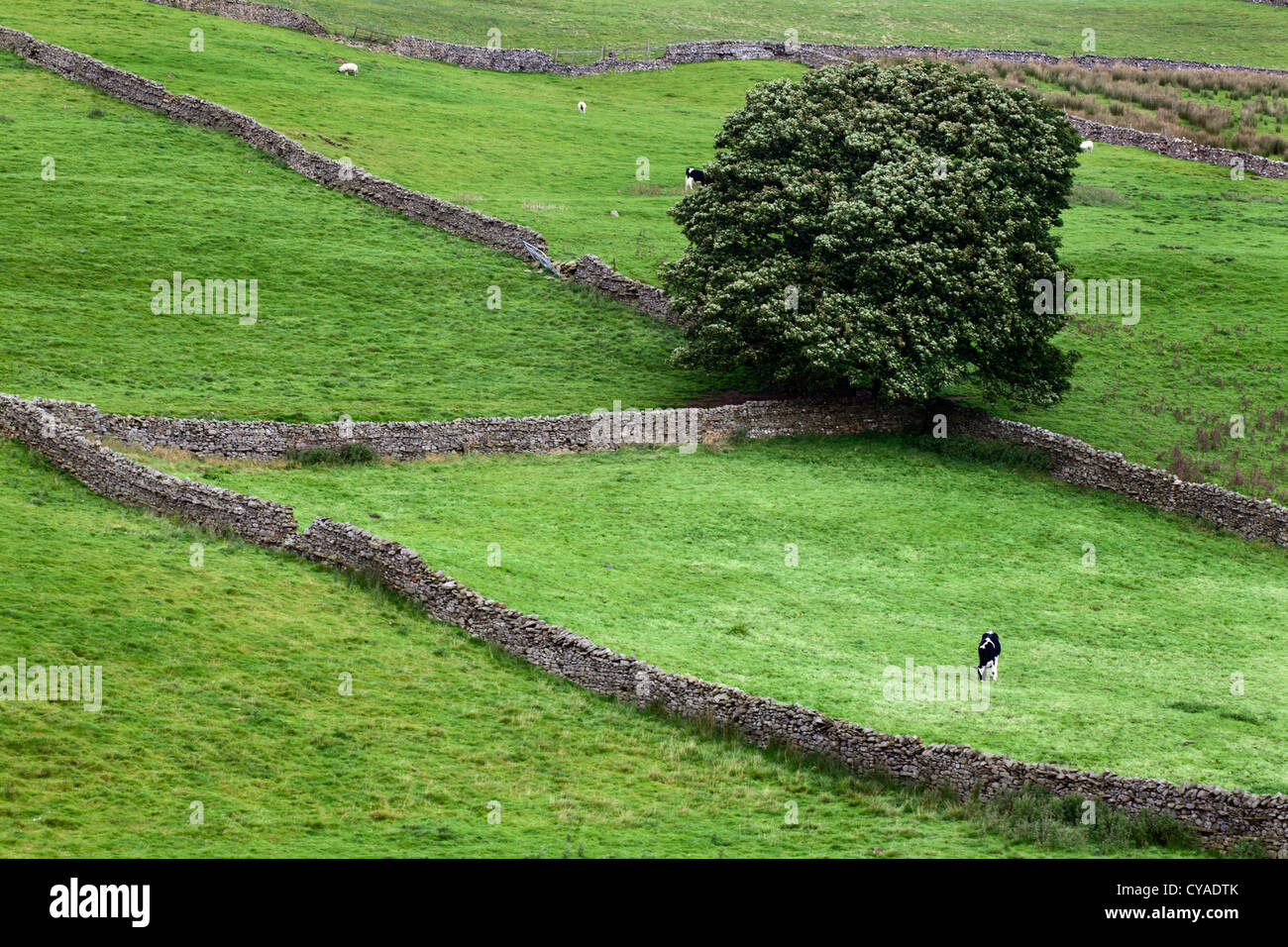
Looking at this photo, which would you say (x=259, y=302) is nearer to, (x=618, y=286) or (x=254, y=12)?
(x=618, y=286)

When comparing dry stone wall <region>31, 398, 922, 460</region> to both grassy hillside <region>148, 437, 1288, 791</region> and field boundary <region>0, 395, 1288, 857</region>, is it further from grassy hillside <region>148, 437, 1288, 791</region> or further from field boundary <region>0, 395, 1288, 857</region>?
field boundary <region>0, 395, 1288, 857</region>

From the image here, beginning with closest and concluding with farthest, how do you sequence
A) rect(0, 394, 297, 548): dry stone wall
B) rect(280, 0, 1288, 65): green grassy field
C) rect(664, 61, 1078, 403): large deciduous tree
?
1. rect(0, 394, 297, 548): dry stone wall
2. rect(664, 61, 1078, 403): large deciduous tree
3. rect(280, 0, 1288, 65): green grassy field

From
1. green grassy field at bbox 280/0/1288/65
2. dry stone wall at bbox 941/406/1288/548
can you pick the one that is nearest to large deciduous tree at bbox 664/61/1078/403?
dry stone wall at bbox 941/406/1288/548

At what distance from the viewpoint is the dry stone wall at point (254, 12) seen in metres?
80.8

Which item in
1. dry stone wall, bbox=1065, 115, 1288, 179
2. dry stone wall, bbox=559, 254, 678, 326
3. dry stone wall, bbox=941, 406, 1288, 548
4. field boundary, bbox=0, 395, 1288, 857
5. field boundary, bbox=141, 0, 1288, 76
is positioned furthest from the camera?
field boundary, bbox=141, 0, 1288, 76

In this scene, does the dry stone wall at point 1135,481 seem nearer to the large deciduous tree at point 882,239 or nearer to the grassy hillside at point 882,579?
the grassy hillside at point 882,579

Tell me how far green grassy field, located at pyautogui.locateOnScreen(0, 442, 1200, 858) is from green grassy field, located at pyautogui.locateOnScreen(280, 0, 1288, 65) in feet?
226

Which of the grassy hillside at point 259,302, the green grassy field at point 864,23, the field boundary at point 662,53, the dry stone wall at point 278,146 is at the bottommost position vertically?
the grassy hillside at point 259,302

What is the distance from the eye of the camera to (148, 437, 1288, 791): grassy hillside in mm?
25766

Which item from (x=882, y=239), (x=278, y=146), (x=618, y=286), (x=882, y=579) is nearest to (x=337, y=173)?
(x=278, y=146)

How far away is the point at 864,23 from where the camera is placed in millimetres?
107562

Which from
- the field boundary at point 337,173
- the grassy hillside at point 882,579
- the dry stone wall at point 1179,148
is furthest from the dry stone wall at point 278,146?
the dry stone wall at point 1179,148

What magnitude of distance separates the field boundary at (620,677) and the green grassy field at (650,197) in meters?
7.13

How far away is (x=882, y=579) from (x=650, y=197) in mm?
35875
